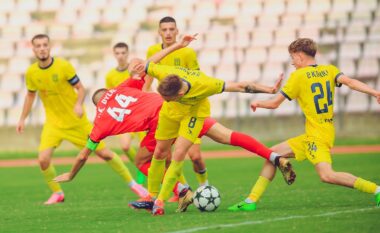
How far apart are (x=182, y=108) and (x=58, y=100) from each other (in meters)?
3.73

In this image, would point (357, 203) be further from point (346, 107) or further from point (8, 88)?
point (8, 88)

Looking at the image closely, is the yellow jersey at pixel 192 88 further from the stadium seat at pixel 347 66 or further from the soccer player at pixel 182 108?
the stadium seat at pixel 347 66

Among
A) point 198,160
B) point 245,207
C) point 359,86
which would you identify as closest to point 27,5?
point 198,160

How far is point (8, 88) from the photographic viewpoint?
1021 inches

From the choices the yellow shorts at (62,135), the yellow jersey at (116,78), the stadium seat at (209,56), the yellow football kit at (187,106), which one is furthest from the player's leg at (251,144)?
the stadium seat at (209,56)

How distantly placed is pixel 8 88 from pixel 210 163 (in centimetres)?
871

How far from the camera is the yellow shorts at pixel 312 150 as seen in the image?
10.0m

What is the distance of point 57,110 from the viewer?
535 inches

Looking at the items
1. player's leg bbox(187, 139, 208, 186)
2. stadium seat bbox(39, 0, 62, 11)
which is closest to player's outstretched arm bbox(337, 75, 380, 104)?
player's leg bbox(187, 139, 208, 186)

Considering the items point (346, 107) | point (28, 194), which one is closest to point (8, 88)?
point (346, 107)

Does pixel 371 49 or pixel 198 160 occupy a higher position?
pixel 198 160

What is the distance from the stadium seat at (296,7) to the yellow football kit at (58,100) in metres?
13.5

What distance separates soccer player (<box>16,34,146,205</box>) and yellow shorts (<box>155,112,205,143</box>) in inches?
105

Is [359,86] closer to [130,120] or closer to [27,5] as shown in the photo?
[130,120]
